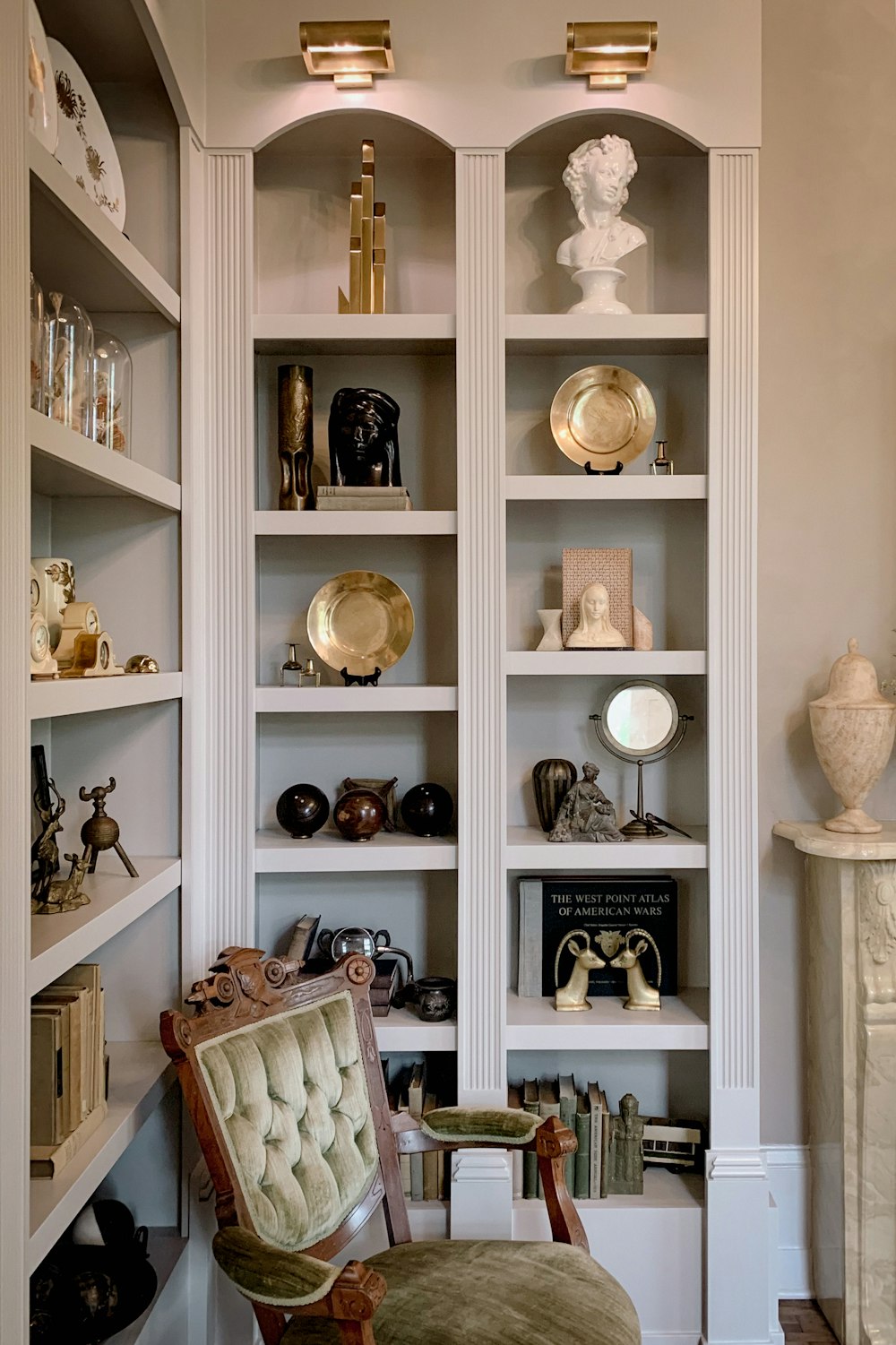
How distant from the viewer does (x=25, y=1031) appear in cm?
144

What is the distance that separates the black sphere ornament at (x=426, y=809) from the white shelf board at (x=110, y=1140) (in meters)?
0.76

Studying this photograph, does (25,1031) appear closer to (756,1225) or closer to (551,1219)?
(551,1219)

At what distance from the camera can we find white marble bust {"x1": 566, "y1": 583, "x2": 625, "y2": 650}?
2.55 metres

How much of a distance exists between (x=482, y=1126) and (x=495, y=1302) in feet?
1.22

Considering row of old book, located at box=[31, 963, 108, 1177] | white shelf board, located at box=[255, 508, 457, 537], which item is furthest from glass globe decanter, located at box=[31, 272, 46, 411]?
row of old book, located at box=[31, 963, 108, 1177]

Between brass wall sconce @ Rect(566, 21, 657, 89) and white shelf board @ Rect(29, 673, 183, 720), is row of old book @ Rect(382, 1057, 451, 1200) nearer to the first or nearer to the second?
white shelf board @ Rect(29, 673, 183, 720)

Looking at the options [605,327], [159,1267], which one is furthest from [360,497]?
[159,1267]

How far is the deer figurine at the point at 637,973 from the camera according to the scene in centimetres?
258

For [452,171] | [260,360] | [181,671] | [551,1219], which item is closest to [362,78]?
[452,171]

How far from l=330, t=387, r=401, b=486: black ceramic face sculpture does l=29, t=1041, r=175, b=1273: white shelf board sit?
135cm

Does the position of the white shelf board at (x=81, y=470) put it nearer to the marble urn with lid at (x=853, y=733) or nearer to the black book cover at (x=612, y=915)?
the black book cover at (x=612, y=915)

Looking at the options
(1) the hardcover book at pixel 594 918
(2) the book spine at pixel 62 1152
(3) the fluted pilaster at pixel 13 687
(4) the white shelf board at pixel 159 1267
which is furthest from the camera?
(1) the hardcover book at pixel 594 918

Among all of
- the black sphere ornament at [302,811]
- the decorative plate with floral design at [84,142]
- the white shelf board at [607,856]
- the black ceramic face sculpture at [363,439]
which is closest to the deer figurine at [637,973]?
the white shelf board at [607,856]

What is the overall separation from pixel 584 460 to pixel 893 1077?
1.61m
